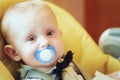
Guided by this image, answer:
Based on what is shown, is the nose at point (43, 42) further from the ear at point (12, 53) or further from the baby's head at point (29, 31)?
the ear at point (12, 53)

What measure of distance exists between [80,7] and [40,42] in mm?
1429

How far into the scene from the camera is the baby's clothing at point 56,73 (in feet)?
3.18

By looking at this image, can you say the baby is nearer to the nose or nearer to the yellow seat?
the nose

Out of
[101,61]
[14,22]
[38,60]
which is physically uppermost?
[14,22]

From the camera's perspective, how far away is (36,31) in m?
0.95

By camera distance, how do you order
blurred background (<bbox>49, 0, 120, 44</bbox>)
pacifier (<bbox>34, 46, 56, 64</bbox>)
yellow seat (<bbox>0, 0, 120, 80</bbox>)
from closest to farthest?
1. pacifier (<bbox>34, 46, 56, 64</bbox>)
2. yellow seat (<bbox>0, 0, 120, 80</bbox>)
3. blurred background (<bbox>49, 0, 120, 44</bbox>)

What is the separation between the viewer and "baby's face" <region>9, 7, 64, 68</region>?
945mm

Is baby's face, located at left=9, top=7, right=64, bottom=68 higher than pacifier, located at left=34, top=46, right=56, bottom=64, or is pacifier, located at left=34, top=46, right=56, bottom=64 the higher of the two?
baby's face, located at left=9, top=7, right=64, bottom=68

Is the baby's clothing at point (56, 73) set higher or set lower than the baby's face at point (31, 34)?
lower

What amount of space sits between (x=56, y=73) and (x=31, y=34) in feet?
0.55

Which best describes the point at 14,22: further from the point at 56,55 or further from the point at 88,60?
the point at 88,60

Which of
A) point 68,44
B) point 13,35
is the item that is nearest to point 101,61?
point 68,44

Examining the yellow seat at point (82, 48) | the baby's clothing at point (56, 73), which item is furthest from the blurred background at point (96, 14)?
the baby's clothing at point (56, 73)

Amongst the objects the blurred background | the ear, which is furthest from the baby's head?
the blurred background
